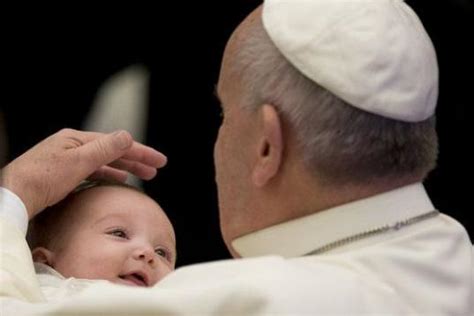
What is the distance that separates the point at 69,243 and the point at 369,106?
951mm

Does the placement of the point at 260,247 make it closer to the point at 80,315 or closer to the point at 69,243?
the point at 80,315

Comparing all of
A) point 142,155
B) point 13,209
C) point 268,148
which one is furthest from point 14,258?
point 268,148

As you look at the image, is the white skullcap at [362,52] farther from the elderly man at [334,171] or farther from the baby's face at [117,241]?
the baby's face at [117,241]

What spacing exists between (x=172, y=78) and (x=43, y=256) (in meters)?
1.87

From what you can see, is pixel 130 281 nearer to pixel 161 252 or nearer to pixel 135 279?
pixel 135 279

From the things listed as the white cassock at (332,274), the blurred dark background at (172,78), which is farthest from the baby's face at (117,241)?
the blurred dark background at (172,78)

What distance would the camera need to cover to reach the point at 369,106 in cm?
207

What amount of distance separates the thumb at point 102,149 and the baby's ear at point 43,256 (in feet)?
0.80

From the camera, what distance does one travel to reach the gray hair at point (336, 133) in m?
2.06

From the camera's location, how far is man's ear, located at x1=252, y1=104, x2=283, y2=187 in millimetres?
2086

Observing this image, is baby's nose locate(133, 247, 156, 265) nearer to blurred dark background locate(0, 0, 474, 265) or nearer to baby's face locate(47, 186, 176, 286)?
baby's face locate(47, 186, 176, 286)

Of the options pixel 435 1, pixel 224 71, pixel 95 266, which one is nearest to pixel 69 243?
pixel 95 266

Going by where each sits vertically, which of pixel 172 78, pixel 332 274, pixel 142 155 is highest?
pixel 332 274

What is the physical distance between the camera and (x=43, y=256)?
2803 millimetres
